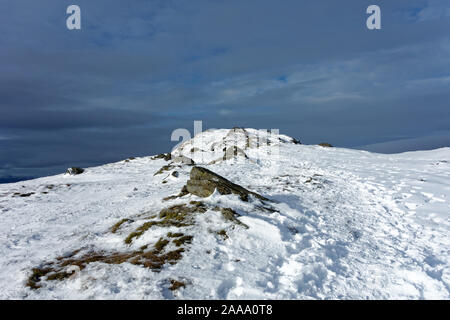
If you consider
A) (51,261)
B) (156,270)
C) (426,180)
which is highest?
(426,180)

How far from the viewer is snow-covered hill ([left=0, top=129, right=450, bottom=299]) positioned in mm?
7246

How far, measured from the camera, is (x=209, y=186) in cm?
1450

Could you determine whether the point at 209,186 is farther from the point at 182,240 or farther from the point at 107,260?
the point at 107,260

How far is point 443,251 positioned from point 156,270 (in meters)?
10.6

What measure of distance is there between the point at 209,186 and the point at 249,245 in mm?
5674

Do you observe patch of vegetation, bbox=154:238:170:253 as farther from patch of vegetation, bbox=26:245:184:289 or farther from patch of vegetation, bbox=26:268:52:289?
patch of vegetation, bbox=26:268:52:289

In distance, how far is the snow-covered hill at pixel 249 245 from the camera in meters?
7.25

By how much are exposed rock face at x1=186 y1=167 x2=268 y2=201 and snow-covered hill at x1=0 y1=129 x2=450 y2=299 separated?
22 cm

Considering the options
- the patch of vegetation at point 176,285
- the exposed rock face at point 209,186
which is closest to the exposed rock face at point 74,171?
the exposed rock face at point 209,186

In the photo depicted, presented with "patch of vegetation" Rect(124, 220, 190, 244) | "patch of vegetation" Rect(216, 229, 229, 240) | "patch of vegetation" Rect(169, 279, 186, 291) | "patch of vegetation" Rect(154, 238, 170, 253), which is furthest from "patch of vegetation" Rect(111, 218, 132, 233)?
"patch of vegetation" Rect(169, 279, 186, 291)

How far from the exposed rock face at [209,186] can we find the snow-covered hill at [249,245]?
224mm
